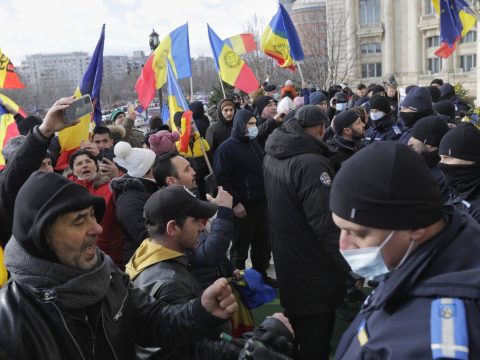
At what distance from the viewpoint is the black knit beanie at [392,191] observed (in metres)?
1.59

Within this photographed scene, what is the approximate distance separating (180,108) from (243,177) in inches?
55.8

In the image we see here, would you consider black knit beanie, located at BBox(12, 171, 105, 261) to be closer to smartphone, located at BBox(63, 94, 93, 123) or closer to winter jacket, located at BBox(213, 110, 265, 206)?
smartphone, located at BBox(63, 94, 93, 123)

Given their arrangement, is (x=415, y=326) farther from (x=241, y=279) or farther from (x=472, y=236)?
(x=241, y=279)

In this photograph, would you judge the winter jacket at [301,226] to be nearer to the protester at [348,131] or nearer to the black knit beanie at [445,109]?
the protester at [348,131]

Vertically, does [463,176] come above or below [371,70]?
below

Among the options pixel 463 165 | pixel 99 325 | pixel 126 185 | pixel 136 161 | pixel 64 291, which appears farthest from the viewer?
pixel 136 161

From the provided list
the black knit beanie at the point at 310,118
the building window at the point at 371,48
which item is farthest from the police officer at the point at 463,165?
the building window at the point at 371,48

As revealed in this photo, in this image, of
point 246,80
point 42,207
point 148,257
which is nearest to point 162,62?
point 246,80

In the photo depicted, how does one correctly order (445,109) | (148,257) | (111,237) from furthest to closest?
(445,109)
(111,237)
(148,257)

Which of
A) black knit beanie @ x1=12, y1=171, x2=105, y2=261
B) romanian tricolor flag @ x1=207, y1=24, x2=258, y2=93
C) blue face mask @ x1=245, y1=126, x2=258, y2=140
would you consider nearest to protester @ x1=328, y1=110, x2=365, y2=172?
blue face mask @ x1=245, y1=126, x2=258, y2=140

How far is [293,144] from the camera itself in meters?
3.87

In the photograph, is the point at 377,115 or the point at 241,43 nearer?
the point at 377,115

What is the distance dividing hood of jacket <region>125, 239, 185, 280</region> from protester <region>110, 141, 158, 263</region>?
85 cm

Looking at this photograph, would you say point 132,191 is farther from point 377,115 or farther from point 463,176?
point 377,115
